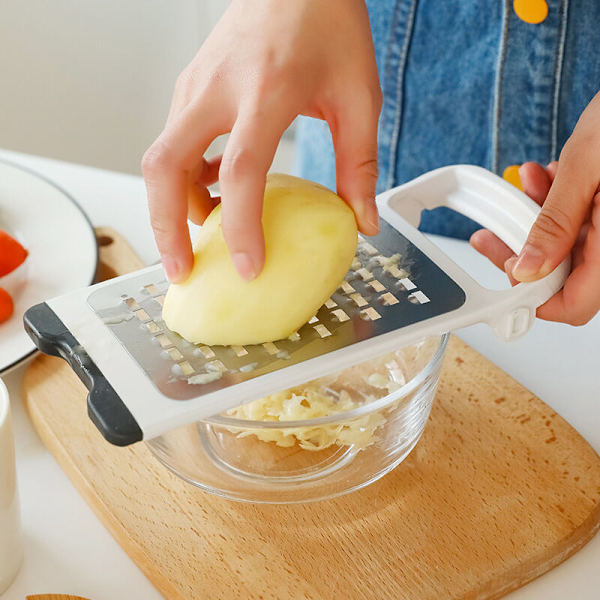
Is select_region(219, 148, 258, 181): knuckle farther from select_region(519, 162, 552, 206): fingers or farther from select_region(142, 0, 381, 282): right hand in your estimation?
select_region(519, 162, 552, 206): fingers

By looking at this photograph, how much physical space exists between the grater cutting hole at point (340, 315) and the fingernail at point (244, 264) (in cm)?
11

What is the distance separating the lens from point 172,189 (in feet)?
2.43

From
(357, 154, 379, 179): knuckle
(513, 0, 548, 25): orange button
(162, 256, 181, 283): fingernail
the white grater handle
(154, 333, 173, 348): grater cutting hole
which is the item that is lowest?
the white grater handle

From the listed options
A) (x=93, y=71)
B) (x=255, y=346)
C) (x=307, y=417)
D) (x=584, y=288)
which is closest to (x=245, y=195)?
(x=255, y=346)

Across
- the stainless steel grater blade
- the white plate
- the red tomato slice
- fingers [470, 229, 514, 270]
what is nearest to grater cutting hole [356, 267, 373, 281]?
the stainless steel grater blade

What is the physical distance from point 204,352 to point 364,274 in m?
0.20

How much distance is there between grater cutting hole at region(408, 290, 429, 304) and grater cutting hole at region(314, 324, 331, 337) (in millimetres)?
90

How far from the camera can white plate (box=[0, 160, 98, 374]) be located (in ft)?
3.50

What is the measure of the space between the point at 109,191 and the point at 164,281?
67 cm

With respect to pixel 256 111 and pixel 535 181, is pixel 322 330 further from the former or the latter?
pixel 535 181

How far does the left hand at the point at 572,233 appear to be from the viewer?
0.82 metres

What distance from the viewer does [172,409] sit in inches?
25.1

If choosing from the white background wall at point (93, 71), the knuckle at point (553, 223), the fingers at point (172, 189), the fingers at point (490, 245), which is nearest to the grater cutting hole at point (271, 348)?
the fingers at point (172, 189)

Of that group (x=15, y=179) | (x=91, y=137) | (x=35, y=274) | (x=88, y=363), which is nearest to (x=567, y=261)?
(x=88, y=363)
